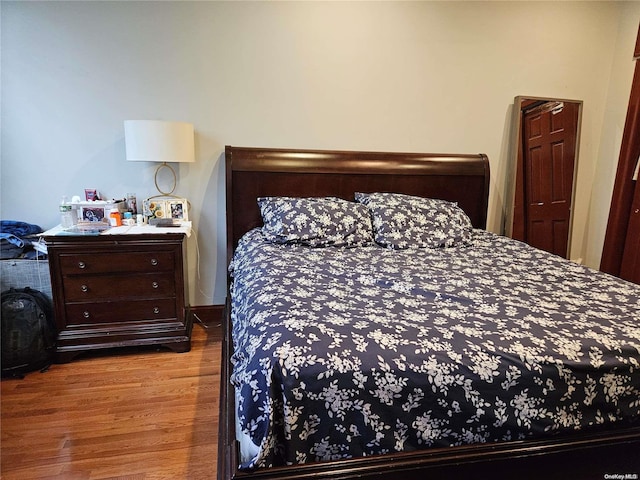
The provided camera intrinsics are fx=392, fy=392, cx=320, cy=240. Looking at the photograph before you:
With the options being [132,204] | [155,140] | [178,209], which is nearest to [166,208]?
[178,209]

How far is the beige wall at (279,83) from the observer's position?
97.9 inches

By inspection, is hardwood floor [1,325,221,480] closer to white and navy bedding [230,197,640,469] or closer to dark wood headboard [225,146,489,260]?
white and navy bedding [230,197,640,469]

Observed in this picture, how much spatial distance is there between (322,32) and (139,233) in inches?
72.0

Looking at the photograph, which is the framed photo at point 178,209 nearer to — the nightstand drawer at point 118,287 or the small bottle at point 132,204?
the small bottle at point 132,204

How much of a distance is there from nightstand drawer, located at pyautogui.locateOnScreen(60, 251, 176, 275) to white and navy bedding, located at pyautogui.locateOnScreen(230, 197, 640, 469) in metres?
1.06

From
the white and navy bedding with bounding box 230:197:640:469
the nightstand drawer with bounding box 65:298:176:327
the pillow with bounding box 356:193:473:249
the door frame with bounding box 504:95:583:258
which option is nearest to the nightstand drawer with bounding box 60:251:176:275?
the nightstand drawer with bounding box 65:298:176:327

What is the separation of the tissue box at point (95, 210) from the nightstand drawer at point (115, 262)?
292 mm

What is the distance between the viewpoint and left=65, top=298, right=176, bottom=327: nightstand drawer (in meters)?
2.34

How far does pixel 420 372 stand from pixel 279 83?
7.48ft

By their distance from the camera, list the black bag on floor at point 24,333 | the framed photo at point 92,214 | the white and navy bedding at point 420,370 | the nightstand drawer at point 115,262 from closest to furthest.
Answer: the white and navy bedding at point 420,370 < the black bag on floor at point 24,333 < the nightstand drawer at point 115,262 < the framed photo at point 92,214

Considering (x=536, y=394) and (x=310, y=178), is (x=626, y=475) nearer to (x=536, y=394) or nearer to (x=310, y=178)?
(x=536, y=394)

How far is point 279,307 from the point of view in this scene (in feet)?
4.50

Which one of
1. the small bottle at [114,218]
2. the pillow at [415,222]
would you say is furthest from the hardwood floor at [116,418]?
the pillow at [415,222]

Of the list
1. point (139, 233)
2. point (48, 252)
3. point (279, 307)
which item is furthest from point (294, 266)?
point (48, 252)
